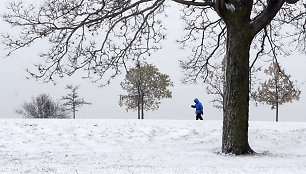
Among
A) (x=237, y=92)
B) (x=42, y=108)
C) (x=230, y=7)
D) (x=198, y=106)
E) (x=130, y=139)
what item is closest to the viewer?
(x=237, y=92)

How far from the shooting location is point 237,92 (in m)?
9.05

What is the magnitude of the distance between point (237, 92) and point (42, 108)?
34.5m

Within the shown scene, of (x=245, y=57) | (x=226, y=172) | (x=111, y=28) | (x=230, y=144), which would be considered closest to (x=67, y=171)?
(x=226, y=172)

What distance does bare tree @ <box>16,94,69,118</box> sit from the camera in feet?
128

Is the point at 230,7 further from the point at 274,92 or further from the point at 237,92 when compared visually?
the point at 274,92

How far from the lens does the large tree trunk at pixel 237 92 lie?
9.08m

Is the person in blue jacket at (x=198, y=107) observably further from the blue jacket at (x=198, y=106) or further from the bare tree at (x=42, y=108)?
Answer: the bare tree at (x=42, y=108)

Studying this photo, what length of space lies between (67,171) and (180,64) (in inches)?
358

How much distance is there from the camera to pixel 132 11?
11891 mm

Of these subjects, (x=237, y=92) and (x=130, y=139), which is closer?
(x=237, y=92)

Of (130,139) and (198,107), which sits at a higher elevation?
(198,107)

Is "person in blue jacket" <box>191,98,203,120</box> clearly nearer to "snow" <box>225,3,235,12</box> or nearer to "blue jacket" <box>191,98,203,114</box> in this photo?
"blue jacket" <box>191,98,203,114</box>

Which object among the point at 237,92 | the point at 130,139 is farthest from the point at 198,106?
the point at 237,92

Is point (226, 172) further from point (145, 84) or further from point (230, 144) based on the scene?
point (145, 84)
